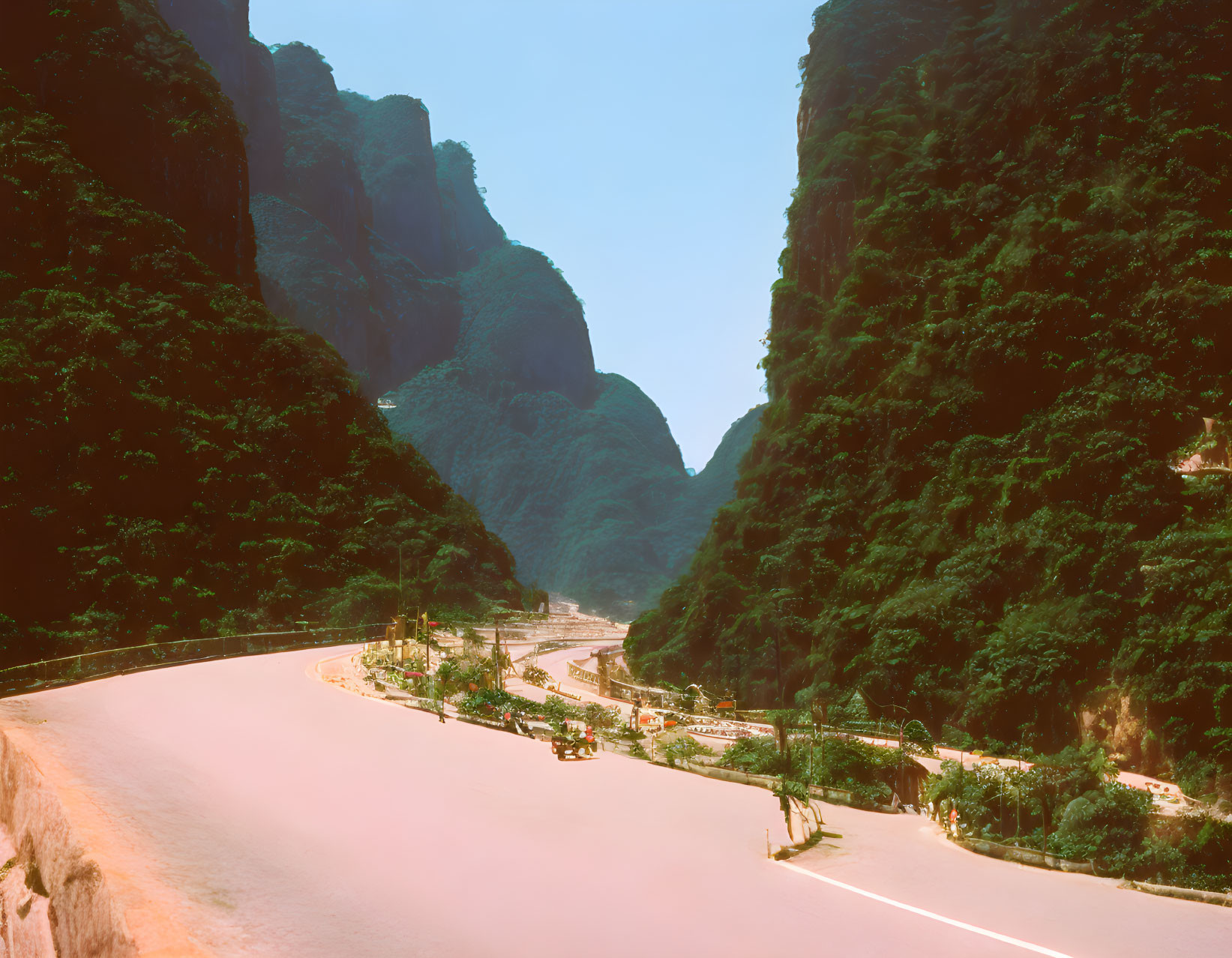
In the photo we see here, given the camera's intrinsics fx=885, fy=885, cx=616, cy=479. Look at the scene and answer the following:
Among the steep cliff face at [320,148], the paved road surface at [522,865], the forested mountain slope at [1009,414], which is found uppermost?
the steep cliff face at [320,148]

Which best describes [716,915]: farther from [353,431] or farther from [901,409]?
[353,431]

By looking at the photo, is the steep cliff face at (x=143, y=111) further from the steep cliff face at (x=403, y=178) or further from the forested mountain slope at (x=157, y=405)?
the steep cliff face at (x=403, y=178)

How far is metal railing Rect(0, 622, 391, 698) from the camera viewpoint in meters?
32.9

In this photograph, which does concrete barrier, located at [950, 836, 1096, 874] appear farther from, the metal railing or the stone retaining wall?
the metal railing

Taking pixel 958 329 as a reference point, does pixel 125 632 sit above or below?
below

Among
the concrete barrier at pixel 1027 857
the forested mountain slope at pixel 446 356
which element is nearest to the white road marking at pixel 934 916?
the concrete barrier at pixel 1027 857

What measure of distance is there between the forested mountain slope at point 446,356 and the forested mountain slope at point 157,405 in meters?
56.9

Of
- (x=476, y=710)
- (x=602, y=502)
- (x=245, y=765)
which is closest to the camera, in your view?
(x=245, y=765)

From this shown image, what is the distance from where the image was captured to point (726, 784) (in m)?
23.8

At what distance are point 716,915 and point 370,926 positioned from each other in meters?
5.32

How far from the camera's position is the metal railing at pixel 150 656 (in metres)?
32.9

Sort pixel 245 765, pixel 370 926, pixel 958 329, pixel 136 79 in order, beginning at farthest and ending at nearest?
pixel 136 79 < pixel 958 329 < pixel 245 765 < pixel 370 926

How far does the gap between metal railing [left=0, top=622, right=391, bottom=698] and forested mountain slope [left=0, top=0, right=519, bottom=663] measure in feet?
20.5

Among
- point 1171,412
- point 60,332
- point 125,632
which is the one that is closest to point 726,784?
point 1171,412
